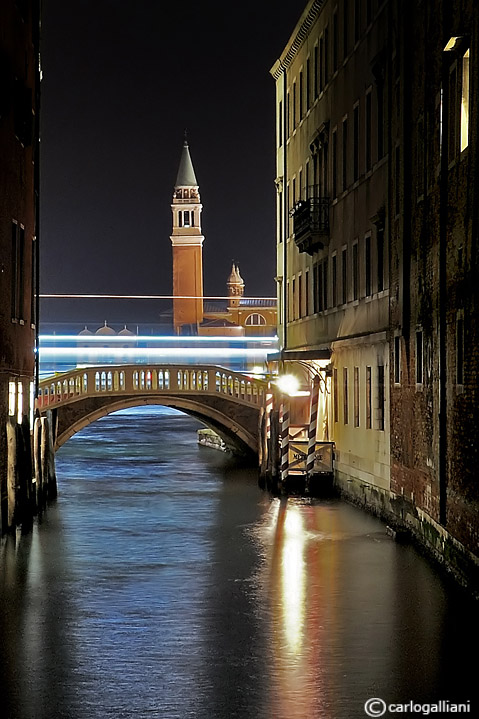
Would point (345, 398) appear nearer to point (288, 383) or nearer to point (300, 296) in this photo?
point (288, 383)

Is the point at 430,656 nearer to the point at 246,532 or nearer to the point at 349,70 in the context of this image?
the point at 246,532

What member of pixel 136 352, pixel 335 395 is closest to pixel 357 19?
pixel 335 395

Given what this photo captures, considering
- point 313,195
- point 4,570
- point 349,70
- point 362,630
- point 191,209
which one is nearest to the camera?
point 362,630

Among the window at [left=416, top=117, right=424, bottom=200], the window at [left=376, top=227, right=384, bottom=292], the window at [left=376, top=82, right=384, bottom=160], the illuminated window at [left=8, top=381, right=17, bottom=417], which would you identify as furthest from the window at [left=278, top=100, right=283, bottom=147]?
the window at [left=416, top=117, right=424, bottom=200]

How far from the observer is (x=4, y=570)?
54.0ft

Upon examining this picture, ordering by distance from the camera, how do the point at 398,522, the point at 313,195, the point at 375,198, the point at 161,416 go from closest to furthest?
1. the point at 398,522
2. the point at 375,198
3. the point at 313,195
4. the point at 161,416

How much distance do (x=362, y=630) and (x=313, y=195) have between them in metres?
16.6

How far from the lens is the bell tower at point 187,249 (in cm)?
10094

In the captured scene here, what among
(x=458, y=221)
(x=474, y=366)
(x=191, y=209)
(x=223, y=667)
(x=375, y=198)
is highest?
(x=191, y=209)

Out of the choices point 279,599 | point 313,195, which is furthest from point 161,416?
point 279,599

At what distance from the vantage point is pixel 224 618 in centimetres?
1356

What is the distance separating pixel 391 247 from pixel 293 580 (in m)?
6.19

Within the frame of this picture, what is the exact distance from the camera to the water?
1052 centimetres

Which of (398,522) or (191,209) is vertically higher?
(191,209)
